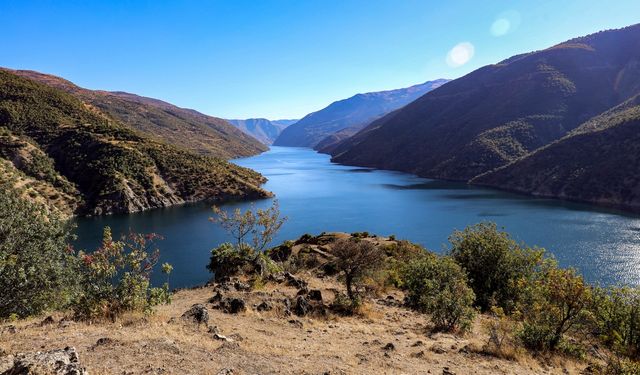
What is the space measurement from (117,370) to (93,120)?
15372 centimetres

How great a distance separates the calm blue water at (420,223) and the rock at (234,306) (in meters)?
33.0

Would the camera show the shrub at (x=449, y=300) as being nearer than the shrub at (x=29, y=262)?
No

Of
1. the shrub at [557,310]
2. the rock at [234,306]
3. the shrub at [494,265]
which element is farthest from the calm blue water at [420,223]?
the shrub at [557,310]

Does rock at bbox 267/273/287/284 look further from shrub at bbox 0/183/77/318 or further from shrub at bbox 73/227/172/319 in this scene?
shrub at bbox 73/227/172/319

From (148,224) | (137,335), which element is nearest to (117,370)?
(137,335)

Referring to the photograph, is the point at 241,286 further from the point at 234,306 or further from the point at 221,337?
the point at 221,337

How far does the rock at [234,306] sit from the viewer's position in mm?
20078

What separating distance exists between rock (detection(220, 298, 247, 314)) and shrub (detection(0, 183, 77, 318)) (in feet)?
23.6

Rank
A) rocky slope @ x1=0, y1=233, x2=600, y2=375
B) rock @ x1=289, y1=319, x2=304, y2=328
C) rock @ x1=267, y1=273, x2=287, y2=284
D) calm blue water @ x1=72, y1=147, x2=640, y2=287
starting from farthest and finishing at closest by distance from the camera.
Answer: calm blue water @ x1=72, y1=147, x2=640, y2=287 → rock @ x1=267, y1=273, x2=287, y2=284 → rock @ x1=289, y1=319, x2=304, y2=328 → rocky slope @ x1=0, y1=233, x2=600, y2=375

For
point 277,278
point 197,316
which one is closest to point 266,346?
point 197,316

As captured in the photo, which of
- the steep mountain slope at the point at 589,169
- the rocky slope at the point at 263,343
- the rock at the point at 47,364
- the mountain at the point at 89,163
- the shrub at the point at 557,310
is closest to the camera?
the rock at the point at 47,364

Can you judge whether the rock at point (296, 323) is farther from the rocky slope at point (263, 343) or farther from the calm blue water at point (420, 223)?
the calm blue water at point (420, 223)

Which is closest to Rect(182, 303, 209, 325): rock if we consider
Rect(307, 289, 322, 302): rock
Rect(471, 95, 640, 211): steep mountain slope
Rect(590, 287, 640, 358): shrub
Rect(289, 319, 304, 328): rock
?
Rect(289, 319, 304, 328): rock

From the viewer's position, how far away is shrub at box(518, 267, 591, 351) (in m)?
17.0
